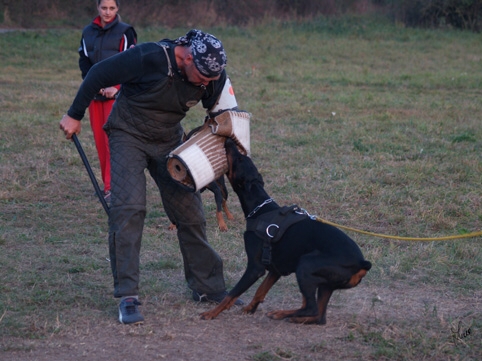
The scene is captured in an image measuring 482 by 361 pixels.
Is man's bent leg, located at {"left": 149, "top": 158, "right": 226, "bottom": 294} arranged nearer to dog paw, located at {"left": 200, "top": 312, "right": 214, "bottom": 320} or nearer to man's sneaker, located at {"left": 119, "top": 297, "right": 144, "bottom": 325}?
dog paw, located at {"left": 200, "top": 312, "right": 214, "bottom": 320}

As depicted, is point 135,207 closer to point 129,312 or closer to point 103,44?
point 129,312

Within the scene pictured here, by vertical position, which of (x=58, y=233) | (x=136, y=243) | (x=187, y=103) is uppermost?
(x=187, y=103)

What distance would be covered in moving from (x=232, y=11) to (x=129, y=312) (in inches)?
1037

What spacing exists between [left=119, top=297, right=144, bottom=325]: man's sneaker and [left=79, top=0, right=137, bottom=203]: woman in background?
2.72 m

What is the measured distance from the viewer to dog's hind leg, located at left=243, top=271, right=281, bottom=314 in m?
4.40

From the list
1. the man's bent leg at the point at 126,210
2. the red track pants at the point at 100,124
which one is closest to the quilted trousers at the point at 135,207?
the man's bent leg at the point at 126,210

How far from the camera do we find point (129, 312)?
13.9 feet

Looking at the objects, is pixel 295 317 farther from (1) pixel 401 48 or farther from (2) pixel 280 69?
(1) pixel 401 48

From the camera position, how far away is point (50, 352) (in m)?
3.81

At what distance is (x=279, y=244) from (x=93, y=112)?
3205mm

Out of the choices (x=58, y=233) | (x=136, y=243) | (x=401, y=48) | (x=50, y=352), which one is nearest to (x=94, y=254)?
(x=58, y=233)

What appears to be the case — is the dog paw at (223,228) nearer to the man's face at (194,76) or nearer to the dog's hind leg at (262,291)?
the dog's hind leg at (262,291)

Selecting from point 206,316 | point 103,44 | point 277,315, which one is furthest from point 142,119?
point 103,44

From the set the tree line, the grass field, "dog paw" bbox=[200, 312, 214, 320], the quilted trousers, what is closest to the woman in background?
the grass field
